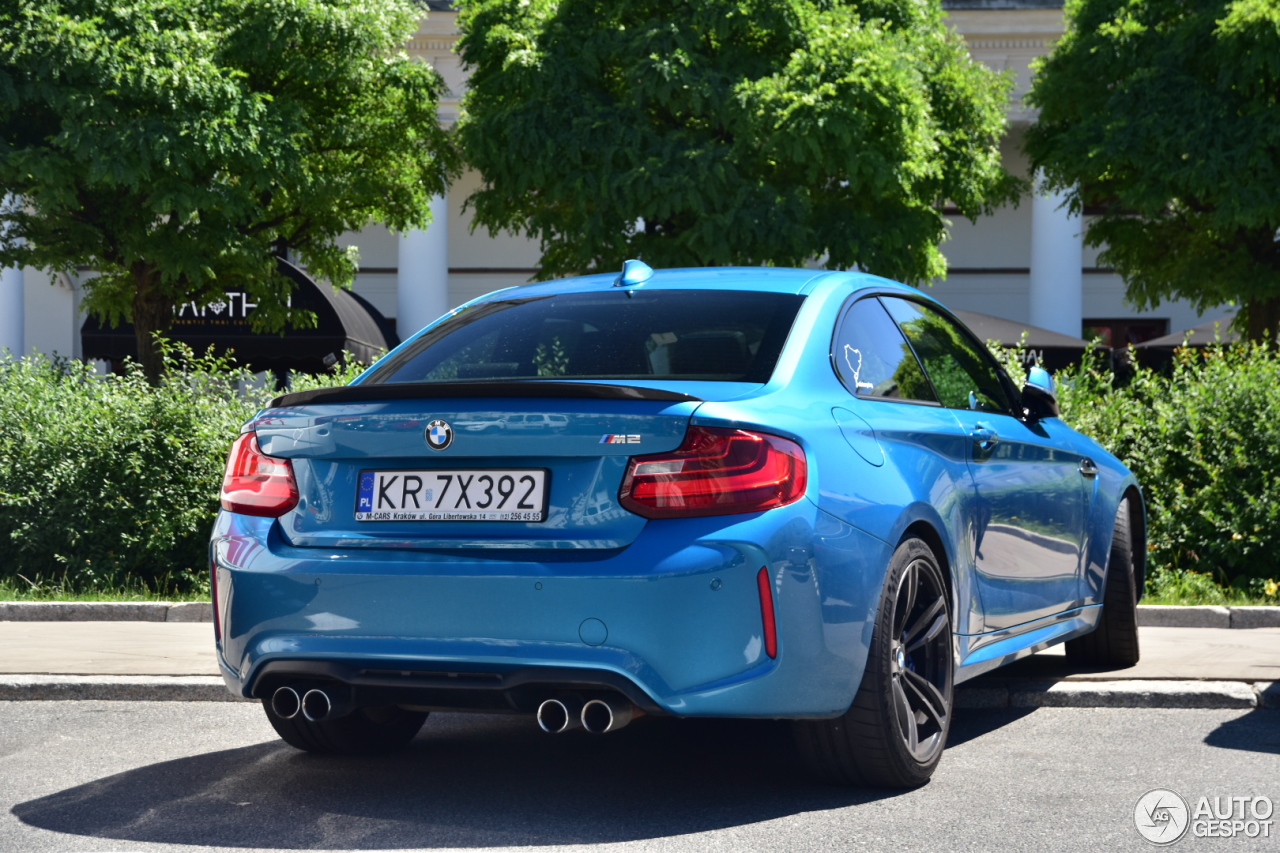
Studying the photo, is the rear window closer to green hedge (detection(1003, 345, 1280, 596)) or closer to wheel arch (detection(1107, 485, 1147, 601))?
wheel arch (detection(1107, 485, 1147, 601))

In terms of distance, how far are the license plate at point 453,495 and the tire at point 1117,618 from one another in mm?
3230

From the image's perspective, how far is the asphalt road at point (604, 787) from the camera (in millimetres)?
3939

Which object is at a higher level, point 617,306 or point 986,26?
point 986,26

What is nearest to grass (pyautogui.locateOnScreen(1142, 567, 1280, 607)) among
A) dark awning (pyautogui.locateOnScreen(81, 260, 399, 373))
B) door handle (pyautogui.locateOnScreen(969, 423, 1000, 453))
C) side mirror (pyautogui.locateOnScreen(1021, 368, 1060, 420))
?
side mirror (pyautogui.locateOnScreen(1021, 368, 1060, 420))

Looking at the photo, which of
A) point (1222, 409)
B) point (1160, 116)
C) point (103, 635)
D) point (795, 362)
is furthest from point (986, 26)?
point (795, 362)

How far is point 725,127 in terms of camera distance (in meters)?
16.1

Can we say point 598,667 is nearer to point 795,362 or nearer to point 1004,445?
point 795,362

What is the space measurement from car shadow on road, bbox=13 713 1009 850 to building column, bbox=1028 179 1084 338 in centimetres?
Answer: 2362

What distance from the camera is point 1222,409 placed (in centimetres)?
973

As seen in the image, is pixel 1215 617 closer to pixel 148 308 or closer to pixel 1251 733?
pixel 1251 733

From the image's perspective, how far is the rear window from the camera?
4.39 meters

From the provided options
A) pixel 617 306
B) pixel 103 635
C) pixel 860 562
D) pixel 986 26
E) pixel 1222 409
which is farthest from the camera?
pixel 986 26

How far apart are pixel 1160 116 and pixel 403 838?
14.9 meters

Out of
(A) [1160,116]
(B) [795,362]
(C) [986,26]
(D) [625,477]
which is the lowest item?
(D) [625,477]
